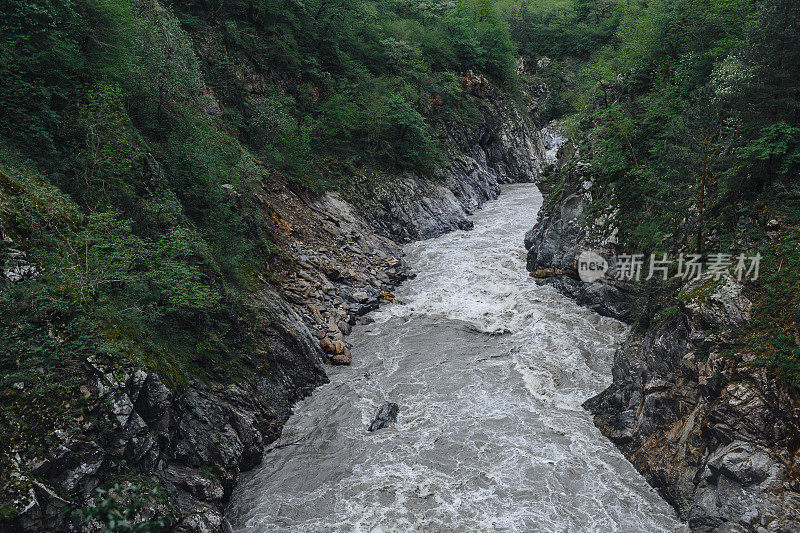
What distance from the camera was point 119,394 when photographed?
7.54 metres

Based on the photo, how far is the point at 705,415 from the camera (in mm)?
8984

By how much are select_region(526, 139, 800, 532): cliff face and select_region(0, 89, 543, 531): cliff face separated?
978 cm

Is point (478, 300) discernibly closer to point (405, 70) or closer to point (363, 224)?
point (363, 224)

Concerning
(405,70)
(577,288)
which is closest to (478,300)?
(577,288)

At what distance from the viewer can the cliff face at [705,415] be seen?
7578 millimetres

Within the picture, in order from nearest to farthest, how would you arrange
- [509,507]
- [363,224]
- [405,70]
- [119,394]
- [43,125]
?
[119,394] → [509,507] → [43,125] → [363,224] → [405,70]

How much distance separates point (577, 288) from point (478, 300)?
476 cm

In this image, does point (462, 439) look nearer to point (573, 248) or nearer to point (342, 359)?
point (342, 359)

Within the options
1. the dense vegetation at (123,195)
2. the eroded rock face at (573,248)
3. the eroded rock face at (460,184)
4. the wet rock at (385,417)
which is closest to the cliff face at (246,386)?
the eroded rock face at (460,184)

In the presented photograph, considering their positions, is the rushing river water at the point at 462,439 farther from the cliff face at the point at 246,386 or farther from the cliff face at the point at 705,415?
the cliff face at the point at 246,386

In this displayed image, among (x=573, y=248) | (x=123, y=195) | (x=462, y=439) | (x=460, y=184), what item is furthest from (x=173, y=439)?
(x=460, y=184)

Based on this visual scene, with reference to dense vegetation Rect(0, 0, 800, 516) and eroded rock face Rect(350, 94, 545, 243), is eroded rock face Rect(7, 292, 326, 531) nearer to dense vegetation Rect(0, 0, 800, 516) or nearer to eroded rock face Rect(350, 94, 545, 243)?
dense vegetation Rect(0, 0, 800, 516)

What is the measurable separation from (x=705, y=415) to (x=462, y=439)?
588cm

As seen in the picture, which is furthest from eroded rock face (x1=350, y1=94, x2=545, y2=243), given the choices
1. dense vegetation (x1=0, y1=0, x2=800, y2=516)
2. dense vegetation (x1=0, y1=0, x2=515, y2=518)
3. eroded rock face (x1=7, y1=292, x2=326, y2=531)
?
eroded rock face (x1=7, y1=292, x2=326, y2=531)
